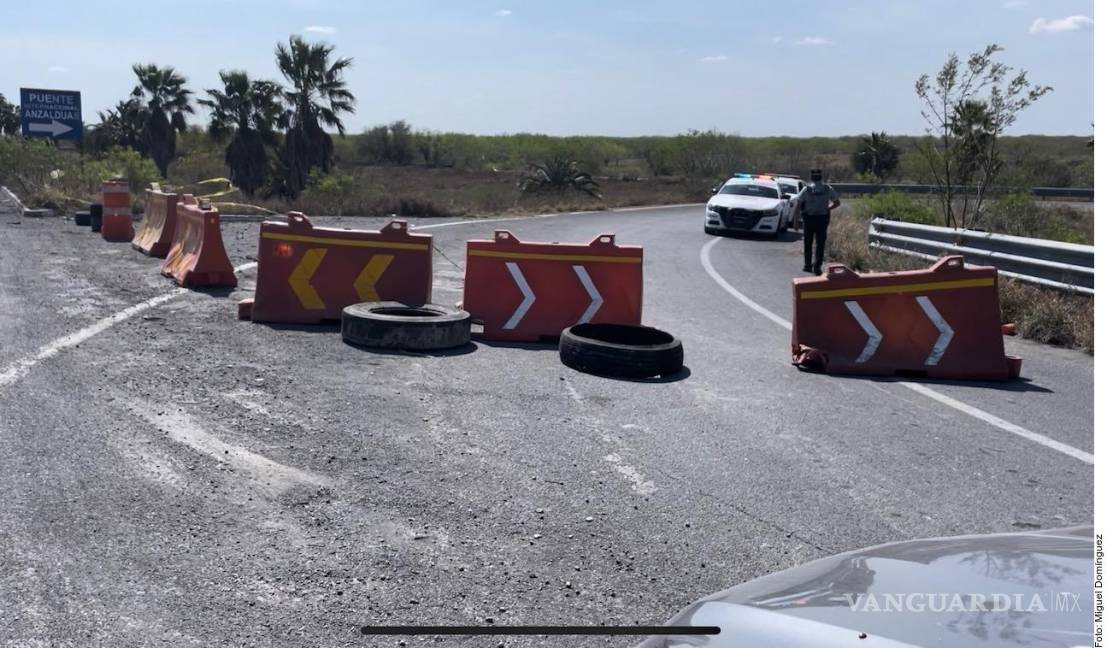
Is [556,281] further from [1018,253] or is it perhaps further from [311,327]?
[1018,253]

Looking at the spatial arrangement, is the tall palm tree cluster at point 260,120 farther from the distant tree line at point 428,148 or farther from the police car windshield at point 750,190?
the police car windshield at point 750,190

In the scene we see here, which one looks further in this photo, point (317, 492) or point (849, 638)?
point (317, 492)

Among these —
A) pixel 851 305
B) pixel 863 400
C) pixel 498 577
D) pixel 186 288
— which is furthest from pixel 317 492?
pixel 186 288

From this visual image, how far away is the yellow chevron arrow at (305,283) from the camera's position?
36.4ft

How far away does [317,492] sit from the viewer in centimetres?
568

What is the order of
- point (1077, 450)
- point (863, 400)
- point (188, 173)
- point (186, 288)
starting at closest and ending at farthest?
point (1077, 450), point (863, 400), point (186, 288), point (188, 173)

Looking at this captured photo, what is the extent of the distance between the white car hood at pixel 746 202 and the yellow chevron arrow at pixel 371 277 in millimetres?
16547

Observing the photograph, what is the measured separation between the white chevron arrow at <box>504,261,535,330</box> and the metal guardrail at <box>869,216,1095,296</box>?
6305 mm

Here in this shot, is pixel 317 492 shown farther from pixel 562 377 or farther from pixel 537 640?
pixel 562 377

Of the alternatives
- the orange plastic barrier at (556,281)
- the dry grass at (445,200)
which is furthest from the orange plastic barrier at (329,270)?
the dry grass at (445,200)

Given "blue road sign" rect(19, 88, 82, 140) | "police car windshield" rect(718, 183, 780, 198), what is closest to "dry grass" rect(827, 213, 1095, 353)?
"police car windshield" rect(718, 183, 780, 198)

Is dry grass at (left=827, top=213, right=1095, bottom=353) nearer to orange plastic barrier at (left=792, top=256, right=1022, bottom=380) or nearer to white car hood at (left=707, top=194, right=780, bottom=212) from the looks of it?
orange plastic barrier at (left=792, top=256, right=1022, bottom=380)

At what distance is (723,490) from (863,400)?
117 inches

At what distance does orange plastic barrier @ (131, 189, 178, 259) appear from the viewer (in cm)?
1666
